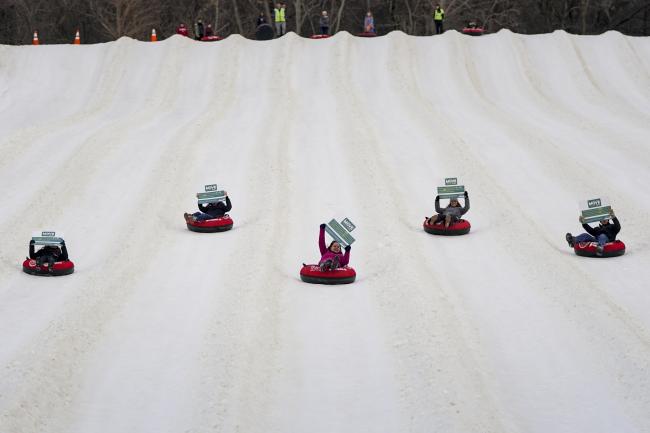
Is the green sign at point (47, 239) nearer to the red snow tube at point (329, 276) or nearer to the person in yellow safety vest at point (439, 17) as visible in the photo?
the red snow tube at point (329, 276)

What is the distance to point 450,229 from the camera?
44.4 feet

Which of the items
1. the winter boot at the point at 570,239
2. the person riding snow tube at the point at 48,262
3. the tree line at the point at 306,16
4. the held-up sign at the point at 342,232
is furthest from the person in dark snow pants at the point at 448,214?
the tree line at the point at 306,16

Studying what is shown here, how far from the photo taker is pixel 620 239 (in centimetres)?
1354

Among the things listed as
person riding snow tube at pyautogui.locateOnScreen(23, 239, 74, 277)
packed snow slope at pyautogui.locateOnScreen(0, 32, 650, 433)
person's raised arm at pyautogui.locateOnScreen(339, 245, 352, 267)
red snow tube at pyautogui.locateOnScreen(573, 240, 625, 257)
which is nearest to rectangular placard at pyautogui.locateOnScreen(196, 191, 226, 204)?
packed snow slope at pyautogui.locateOnScreen(0, 32, 650, 433)

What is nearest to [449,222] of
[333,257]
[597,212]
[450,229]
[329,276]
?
[450,229]

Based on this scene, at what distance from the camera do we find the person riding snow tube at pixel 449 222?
533 inches

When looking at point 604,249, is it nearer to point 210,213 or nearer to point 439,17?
point 210,213

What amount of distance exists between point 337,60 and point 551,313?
661 inches

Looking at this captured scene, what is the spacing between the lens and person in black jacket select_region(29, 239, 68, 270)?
11.7 meters

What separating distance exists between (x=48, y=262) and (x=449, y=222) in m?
5.86

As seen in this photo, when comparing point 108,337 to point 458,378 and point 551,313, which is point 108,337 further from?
point 551,313

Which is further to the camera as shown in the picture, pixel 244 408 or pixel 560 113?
pixel 560 113

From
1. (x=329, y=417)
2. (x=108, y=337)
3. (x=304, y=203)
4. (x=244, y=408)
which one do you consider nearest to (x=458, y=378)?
(x=329, y=417)

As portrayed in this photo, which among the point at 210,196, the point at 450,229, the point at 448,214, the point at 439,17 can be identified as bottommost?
the point at 450,229
